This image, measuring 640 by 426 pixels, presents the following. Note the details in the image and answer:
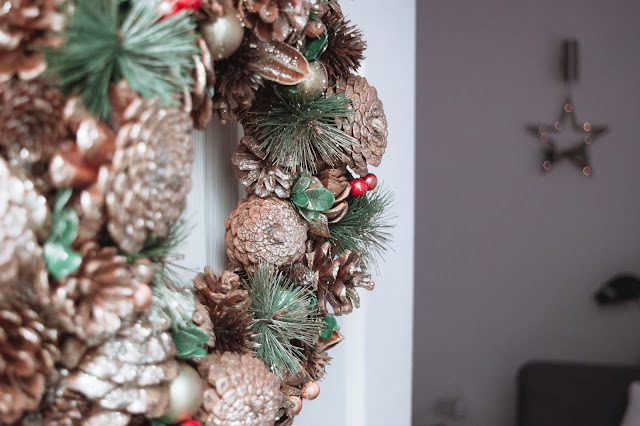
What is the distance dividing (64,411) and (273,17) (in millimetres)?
324

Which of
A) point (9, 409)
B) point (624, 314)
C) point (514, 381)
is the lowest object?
point (514, 381)

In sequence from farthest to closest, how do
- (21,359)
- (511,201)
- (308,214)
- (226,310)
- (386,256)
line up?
(511,201) → (386,256) → (308,214) → (226,310) → (21,359)

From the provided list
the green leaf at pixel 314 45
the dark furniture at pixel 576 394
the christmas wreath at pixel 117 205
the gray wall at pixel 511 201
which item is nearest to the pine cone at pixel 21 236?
the christmas wreath at pixel 117 205

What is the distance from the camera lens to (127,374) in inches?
13.9

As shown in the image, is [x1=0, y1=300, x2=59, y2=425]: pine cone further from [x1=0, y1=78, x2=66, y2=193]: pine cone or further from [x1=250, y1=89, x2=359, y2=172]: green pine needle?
[x1=250, y1=89, x2=359, y2=172]: green pine needle

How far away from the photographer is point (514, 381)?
2.88 meters

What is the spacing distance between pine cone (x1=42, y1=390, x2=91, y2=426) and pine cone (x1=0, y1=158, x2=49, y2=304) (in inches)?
2.5

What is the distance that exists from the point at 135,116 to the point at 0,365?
155mm

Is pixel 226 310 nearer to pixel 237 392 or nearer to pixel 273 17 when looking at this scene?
pixel 237 392

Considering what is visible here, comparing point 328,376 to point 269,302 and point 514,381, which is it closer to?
point 269,302

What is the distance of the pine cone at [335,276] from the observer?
2.08 ft

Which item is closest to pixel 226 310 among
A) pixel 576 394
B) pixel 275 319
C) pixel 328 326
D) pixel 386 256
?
pixel 275 319

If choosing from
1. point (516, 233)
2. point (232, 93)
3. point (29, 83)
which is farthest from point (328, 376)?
point (516, 233)

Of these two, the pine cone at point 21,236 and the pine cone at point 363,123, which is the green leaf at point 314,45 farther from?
the pine cone at point 21,236
